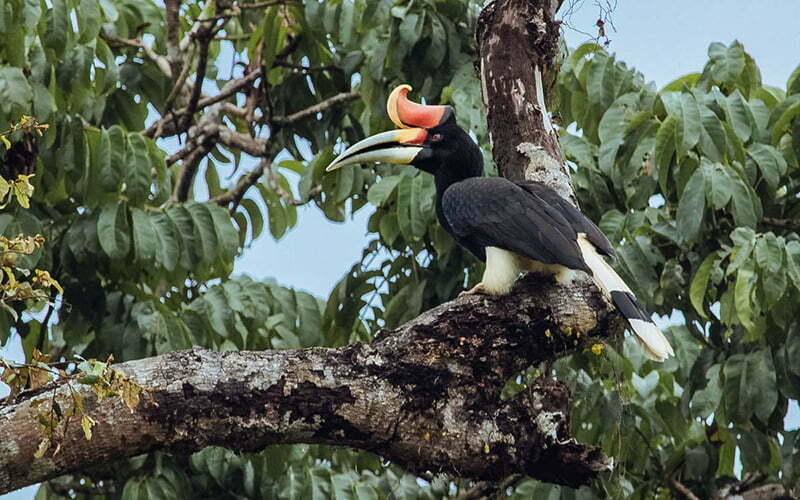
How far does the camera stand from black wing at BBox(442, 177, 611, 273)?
3.24 m

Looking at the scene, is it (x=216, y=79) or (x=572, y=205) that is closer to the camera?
(x=572, y=205)

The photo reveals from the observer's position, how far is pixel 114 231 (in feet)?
14.3

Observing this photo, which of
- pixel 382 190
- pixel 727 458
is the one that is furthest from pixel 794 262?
pixel 382 190

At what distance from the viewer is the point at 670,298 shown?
→ 4.32m

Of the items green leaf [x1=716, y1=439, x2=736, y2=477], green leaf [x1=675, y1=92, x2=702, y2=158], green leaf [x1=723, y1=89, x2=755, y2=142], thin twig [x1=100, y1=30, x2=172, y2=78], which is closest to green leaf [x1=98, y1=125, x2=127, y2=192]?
thin twig [x1=100, y1=30, x2=172, y2=78]

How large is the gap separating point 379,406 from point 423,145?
1.40 m

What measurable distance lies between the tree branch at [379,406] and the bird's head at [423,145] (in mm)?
989

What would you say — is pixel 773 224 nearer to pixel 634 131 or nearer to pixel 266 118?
pixel 634 131

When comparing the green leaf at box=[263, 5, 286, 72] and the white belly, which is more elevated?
the green leaf at box=[263, 5, 286, 72]

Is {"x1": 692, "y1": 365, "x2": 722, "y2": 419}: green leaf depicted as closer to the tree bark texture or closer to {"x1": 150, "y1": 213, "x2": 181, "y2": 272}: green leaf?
the tree bark texture

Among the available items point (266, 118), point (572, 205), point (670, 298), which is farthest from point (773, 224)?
point (266, 118)

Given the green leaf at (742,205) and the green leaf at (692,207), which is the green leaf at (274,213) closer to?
the green leaf at (692,207)

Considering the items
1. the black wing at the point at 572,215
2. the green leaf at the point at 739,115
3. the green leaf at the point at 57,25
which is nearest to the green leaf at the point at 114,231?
the green leaf at the point at 57,25

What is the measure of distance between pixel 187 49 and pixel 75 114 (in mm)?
1802
